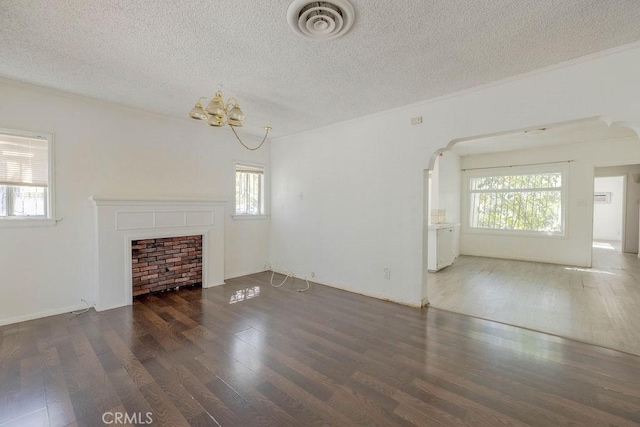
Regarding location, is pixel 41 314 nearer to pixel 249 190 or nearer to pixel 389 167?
pixel 249 190

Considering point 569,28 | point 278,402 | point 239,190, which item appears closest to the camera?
point 278,402

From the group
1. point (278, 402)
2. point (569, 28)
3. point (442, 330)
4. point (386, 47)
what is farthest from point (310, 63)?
point (442, 330)

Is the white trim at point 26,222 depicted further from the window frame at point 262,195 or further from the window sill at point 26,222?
the window frame at point 262,195

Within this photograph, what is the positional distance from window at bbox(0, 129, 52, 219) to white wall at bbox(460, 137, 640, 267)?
8.65 meters

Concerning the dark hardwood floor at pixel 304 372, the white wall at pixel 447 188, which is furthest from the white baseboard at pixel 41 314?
the white wall at pixel 447 188

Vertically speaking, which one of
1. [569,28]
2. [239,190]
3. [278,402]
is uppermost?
[569,28]

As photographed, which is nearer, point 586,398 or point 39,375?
point 586,398

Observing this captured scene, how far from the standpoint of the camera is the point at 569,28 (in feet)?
6.72

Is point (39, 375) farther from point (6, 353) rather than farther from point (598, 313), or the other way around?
point (598, 313)

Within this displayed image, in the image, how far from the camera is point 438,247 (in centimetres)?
547

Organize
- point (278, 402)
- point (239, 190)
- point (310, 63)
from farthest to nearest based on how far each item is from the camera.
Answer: point (239, 190) < point (310, 63) < point (278, 402)

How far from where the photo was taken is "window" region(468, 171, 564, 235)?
6332 mm

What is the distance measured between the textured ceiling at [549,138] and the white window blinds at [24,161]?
596 cm

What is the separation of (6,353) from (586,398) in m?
4.55
